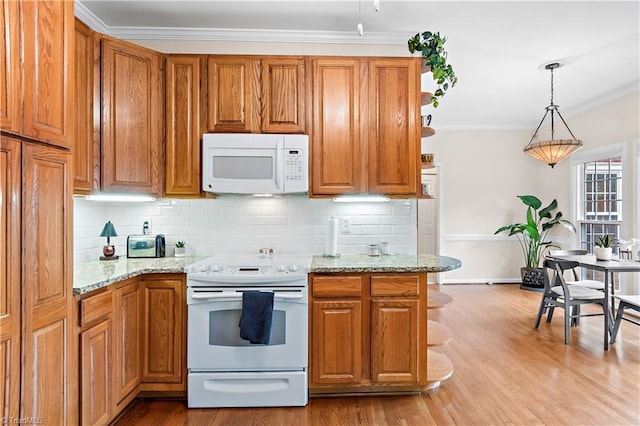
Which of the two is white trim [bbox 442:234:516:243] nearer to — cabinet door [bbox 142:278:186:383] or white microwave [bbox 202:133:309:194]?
white microwave [bbox 202:133:309:194]

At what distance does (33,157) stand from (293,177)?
155 centimetres

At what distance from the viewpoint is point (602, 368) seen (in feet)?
9.85

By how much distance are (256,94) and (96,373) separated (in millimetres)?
2082

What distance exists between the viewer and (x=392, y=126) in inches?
111

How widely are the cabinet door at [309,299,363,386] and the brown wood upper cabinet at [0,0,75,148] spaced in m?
1.75

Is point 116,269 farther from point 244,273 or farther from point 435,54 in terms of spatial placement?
point 435,54

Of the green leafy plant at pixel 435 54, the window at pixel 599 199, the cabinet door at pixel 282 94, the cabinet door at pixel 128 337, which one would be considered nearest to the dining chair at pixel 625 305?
the window at pixel 599 199

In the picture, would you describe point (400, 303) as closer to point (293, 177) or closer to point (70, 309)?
point (293, 177)

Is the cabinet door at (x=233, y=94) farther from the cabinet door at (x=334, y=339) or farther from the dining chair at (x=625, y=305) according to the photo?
the dining chair at (x=625, y=305)

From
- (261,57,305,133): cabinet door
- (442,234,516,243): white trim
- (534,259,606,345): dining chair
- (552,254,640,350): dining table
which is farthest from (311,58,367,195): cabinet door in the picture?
(442,234,516,243): white trim

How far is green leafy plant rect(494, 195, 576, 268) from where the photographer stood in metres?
5.90

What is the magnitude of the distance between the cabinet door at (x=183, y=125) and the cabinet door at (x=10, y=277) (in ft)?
4.37

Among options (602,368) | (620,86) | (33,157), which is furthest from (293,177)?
(620,86)

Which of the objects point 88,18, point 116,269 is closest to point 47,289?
point 116,269
